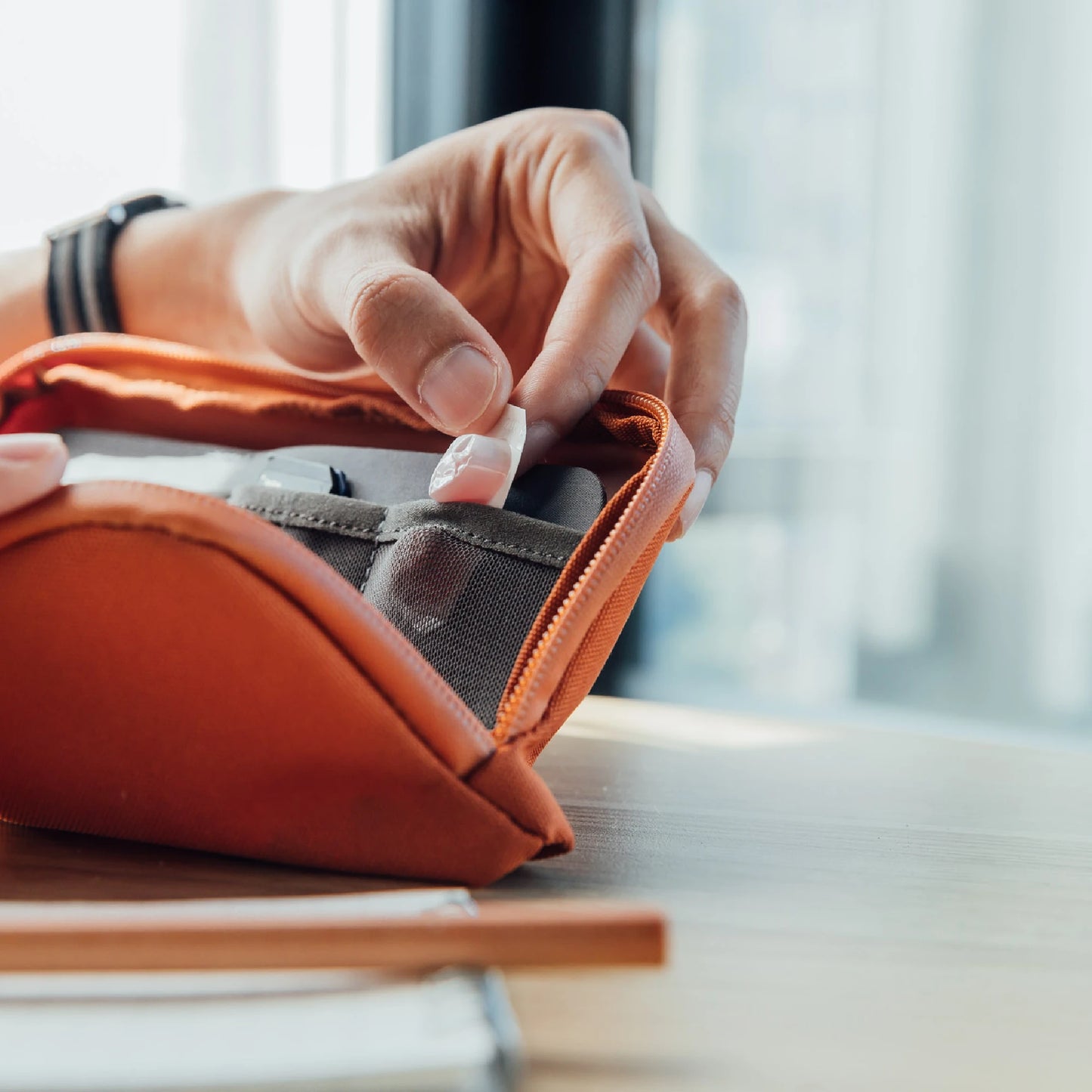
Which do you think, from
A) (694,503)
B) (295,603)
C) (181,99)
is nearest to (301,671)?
(295,603)

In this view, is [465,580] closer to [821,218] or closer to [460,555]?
[460,555]

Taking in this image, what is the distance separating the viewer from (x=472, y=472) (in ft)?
1.20

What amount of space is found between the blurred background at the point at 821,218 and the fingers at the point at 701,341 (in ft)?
2.79

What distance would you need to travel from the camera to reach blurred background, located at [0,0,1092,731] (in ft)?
4.46

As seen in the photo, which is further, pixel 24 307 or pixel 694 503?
pixel 24 307

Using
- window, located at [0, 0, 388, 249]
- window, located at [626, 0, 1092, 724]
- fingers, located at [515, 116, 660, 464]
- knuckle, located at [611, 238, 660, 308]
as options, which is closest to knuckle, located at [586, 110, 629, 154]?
fingers, located at [515, 116, 660, 464]

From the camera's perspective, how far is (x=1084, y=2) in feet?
4.49

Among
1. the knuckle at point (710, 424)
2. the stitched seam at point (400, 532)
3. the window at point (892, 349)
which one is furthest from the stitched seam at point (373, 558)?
the window at point (892, 349)

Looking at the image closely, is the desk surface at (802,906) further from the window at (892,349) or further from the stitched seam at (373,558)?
the window at (892,349)

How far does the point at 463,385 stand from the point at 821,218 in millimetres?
1320

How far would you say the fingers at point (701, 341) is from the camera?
1.84 feet

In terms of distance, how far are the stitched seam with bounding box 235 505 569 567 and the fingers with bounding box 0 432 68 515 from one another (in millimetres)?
124

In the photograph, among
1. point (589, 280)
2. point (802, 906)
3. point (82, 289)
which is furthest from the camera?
point (82, 289)

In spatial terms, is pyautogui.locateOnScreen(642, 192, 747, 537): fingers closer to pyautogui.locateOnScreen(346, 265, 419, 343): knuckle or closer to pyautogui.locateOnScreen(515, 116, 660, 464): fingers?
pyautogui.locateOnScreen(515, 116, 660, 464): fingers
